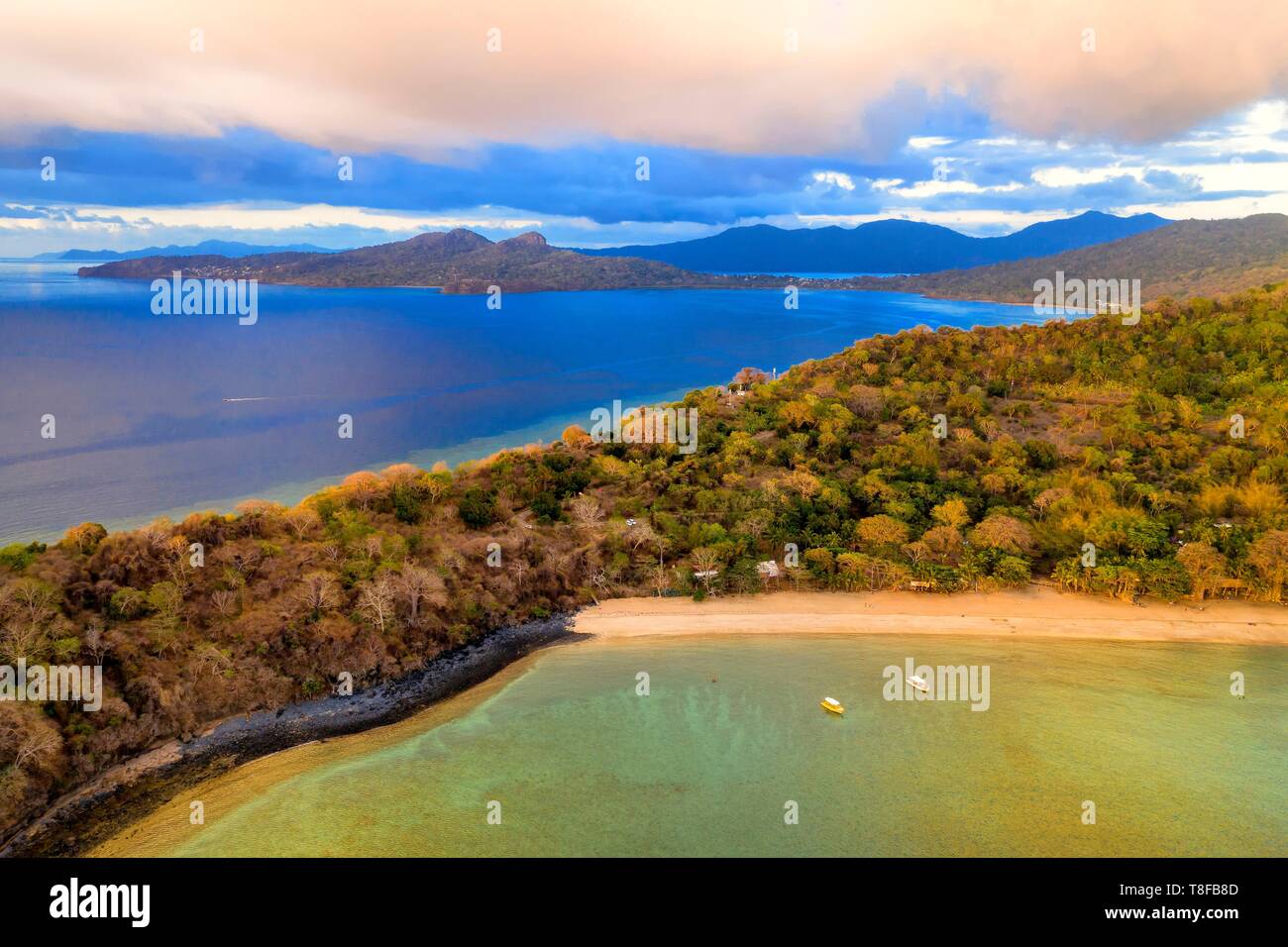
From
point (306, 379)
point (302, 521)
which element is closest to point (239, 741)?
point (302, 521)

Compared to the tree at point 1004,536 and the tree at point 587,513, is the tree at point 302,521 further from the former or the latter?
the tree at point 1004,536

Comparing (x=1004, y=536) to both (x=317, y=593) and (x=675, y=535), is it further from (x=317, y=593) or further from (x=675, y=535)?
(x=317, y=593)

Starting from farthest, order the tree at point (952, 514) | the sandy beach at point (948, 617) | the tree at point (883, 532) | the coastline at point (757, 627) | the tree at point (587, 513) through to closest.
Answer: the tree at point (587, 513) < the tree at point (952, 514) < the tree at point (883, 532) < the sandy beach at point (948, 617) < the coastline at point (757, 627)

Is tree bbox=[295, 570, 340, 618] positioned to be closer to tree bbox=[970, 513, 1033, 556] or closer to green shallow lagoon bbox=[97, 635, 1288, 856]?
green shallow lagoon bbox=[97, 635, 1288, 856]

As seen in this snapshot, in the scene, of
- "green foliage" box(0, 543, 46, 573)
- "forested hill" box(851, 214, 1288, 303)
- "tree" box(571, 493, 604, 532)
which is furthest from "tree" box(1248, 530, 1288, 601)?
"forested hill" box(851, 214, 1288, 303)

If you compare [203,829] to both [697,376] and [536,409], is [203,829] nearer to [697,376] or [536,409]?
[536,409]

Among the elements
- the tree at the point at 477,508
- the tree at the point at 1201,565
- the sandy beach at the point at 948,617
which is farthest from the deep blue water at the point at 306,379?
the tree at the point at 1201,565
